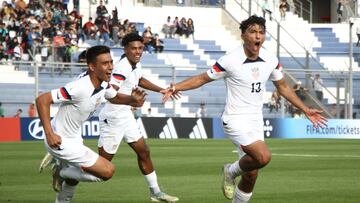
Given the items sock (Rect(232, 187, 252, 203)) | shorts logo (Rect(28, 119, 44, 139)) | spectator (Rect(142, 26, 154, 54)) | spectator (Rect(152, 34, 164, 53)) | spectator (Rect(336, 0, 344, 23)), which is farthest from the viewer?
spectator (Rect(336, 0, 344, 23))

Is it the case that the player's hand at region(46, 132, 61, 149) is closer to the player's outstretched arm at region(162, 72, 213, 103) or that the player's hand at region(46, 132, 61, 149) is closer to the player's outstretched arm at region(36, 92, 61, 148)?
the player's outstretched arm at region(36, 92, 61, 148)

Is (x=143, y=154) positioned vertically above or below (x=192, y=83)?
below

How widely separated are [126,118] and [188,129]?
2492 centimetres

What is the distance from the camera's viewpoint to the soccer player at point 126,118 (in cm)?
1652

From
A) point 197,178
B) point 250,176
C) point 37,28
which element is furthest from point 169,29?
point 250,176

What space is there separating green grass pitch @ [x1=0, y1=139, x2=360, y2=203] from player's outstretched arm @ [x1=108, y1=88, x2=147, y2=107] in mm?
1927

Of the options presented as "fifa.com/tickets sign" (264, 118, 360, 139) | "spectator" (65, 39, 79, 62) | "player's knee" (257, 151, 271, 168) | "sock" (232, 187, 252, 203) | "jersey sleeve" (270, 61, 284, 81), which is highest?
"jersey sleeve" (270, 61, 284, 81)

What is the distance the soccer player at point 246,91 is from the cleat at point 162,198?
5.19ft

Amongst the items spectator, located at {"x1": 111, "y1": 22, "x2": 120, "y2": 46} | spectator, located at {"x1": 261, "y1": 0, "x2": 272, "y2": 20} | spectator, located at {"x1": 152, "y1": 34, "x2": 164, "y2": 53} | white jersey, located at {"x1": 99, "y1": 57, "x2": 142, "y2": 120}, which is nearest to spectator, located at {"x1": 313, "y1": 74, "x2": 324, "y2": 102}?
spectator, located at {"x1": 261, "y1": 0, "x2": 272, "y2": 20}

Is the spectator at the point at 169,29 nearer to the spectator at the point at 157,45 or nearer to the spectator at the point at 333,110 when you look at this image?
the spectator at the point at 157,45

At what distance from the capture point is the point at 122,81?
1673 cm

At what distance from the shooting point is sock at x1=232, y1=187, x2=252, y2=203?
13.7m

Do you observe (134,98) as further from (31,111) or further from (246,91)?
Result: (31,111)

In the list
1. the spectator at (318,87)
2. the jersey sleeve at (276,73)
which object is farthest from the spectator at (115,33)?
the jersey sleeve at (276,73)
